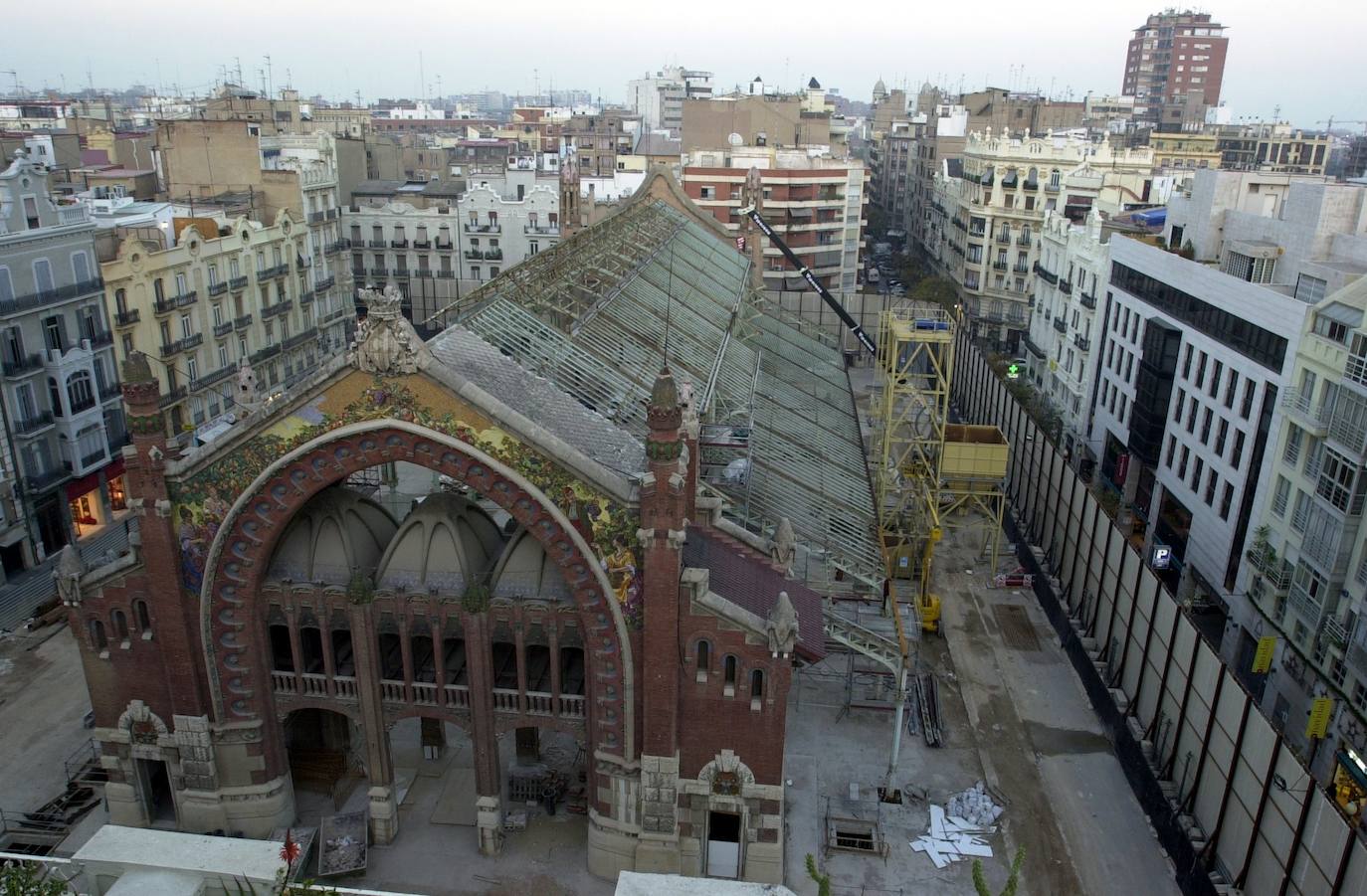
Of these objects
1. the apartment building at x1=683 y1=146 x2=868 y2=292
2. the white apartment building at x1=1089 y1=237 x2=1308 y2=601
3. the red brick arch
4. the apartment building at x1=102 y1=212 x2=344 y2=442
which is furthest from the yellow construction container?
the apartment building at x1=683 y1=146 x2=868 y2=292

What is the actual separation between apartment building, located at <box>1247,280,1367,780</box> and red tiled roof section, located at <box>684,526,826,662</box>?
21.7 metres

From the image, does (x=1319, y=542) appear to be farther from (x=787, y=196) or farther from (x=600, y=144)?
(x=600, y=144)

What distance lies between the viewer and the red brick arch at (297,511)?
27375 mm

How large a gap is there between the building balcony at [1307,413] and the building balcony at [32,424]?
201 ft

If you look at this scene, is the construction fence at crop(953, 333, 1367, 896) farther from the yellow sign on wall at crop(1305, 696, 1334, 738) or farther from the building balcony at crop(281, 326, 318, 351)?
the building balcony at crop(281, 326, 318, 351)

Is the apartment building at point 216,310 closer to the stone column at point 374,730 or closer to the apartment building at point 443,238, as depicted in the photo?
the apartment building at point 443,238

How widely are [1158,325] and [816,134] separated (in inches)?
3800

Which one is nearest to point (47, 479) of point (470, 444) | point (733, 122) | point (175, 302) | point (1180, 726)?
point (175, 302)

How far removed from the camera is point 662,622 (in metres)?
27.6

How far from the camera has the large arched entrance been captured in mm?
27938

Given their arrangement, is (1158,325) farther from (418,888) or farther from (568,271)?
(418,888)

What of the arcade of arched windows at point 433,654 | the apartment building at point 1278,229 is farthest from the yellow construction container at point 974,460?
the arcade of arched windows at point 433,654

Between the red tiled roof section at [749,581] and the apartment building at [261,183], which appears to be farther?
the apartment building at [261,183]

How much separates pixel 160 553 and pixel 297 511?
3.98 metres
